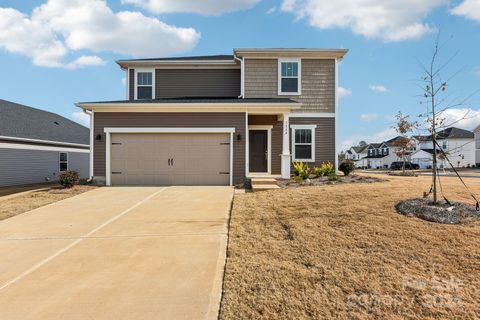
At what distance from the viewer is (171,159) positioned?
12555 mm

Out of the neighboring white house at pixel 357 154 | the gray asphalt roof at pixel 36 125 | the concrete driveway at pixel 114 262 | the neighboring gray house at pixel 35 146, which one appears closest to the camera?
the concrete driveway at pixel 114 262

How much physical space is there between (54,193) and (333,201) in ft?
31.7

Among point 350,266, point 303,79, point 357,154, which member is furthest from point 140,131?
point 357,154

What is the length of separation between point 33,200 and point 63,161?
11.7 meters

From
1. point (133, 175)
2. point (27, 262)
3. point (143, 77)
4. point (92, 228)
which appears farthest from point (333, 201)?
point (143, 77)

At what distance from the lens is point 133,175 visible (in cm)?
1259

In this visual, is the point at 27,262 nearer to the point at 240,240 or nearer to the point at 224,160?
the point at 240,240

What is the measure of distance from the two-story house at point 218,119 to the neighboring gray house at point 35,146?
6827 mm

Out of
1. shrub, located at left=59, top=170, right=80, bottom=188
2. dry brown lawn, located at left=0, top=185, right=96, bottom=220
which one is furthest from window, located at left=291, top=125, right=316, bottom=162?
shrub, located at left=59, top=170, right=80, bottom=188

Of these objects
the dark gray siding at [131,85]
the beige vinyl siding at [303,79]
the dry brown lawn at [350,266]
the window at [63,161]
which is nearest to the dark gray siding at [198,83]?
the dark gray siding at [131,85]

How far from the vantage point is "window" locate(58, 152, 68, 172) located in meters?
20.1

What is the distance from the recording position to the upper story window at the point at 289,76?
48.6 feet

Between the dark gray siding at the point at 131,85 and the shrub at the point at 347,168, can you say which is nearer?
the shrub at the point at 347,168

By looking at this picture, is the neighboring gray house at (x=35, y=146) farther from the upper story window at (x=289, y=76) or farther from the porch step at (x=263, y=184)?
the upper story window at (x=289, y=76)
